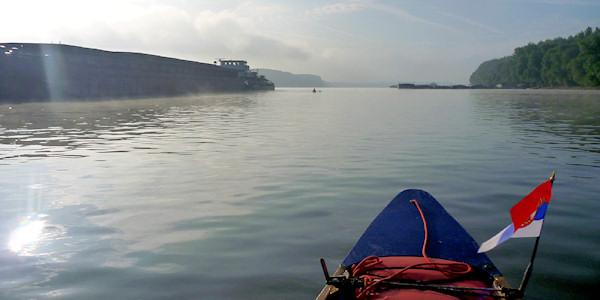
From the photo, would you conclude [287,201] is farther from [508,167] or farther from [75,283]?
[508,167]

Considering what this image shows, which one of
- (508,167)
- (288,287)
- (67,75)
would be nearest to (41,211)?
(288,287)

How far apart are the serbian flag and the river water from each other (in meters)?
1.60

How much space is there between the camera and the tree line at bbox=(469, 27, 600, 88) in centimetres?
10844

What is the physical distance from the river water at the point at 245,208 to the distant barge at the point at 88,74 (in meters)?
43.3

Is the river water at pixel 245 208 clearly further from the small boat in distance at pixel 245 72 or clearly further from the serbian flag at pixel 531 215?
the small boat in distance at pixel 245 72

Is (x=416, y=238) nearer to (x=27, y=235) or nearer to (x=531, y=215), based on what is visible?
(x=531, y=215)

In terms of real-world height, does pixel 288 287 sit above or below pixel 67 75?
below

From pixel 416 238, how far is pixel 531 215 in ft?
5.50

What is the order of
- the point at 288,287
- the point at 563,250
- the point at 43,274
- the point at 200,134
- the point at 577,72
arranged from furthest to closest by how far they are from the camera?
the point at 577,72 < the point at 200,134 < the point at 563,250 < the point at 43,274 < the point at 288,287

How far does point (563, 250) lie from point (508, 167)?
21.0 feet

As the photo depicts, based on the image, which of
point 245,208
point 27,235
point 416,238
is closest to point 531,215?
point 416,238

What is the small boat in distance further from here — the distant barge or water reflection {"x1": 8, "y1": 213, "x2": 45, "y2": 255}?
water reflection {"x1": 8, "y1": 213, "x2": 45, "y2": 255}

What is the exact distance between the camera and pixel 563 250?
19.5 feet

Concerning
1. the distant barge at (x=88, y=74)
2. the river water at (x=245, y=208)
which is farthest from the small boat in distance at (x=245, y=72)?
the river water at (x=245, y=208)
